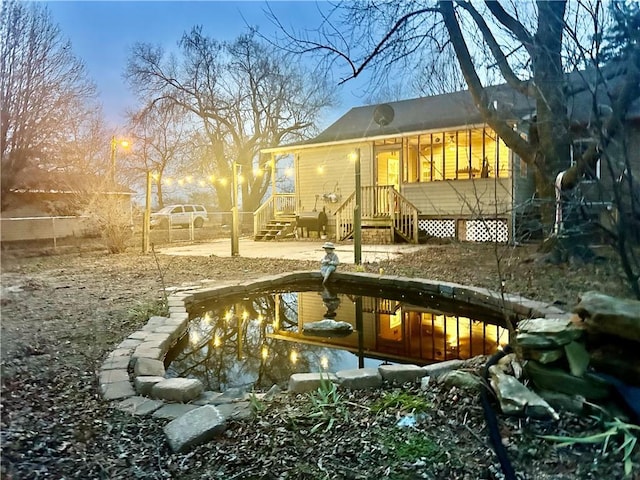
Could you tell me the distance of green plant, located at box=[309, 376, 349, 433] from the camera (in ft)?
5.52

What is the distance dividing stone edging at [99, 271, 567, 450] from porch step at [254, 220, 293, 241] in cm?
665

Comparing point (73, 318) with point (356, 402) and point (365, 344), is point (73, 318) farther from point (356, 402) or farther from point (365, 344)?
point (356, 402)

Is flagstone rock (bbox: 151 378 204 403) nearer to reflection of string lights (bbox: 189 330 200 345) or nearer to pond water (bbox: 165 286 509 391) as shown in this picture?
pond water (bbox: 165 286 509 391)

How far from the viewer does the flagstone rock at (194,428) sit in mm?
1514

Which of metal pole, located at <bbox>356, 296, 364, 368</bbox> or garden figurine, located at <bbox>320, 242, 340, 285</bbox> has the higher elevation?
garden figurine, located at <bbox>320, 242, 340, 285</bbox>

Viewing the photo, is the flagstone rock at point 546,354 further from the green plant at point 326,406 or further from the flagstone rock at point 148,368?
the flagstone rock at point 148,368

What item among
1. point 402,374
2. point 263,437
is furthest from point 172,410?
point 402,374

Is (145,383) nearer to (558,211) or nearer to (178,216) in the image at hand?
(558,211)

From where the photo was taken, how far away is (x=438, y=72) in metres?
4.68

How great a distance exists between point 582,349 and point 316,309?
306 centimetres

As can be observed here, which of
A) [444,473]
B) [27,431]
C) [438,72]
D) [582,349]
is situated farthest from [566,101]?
[27,431]

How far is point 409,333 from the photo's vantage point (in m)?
3.75

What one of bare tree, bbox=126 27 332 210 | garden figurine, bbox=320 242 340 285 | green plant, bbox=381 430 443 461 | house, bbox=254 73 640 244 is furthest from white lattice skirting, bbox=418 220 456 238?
green plant, bbox=381 430 443 461

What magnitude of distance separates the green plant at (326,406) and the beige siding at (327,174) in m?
9.59
